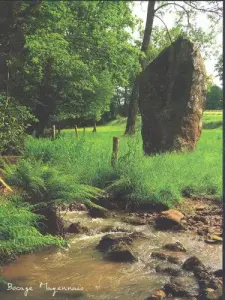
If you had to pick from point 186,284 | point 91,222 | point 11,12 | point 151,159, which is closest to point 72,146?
point 151,159

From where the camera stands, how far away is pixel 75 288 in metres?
5.46

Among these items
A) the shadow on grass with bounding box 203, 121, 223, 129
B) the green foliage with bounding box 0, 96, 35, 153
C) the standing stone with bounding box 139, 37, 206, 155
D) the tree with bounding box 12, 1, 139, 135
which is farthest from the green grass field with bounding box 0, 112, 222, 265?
the shadow on grass with bounding box 203, 121, 223, 129

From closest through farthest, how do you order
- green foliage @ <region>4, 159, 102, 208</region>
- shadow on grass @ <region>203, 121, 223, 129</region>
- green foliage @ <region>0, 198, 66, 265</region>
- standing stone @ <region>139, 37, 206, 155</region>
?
1. green foliage @ <region>0, 198, 66, 265</region>
2. green foliage @ <region>4, 159, 102, 208</region>
3. standing stone @ <region>139, 37, 206, 155</region>
4. shadow on grass @ <region>203, 121, 223, 129</region>

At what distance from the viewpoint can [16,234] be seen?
573 centimetres

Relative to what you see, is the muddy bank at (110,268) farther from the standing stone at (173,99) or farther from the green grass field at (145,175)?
the standing stone at (173,99)

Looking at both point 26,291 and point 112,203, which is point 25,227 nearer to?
point 26,291

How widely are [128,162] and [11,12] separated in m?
4.96

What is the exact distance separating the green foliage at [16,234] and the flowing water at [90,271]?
295 millimetres

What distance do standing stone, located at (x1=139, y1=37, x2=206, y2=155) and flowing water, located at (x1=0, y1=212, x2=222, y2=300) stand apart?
274 inches

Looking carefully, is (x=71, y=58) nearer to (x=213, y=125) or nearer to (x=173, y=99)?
(x=173, y=99)

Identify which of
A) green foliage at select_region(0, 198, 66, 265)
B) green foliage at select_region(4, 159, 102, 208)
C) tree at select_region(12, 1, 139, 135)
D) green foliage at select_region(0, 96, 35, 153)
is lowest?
green foliage at select_region(0, 198, 66, 265)

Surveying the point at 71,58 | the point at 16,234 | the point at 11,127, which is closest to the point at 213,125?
the point at 71,58

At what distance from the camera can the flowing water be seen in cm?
530

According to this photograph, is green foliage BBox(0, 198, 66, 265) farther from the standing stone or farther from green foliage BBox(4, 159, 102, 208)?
the standing stone
